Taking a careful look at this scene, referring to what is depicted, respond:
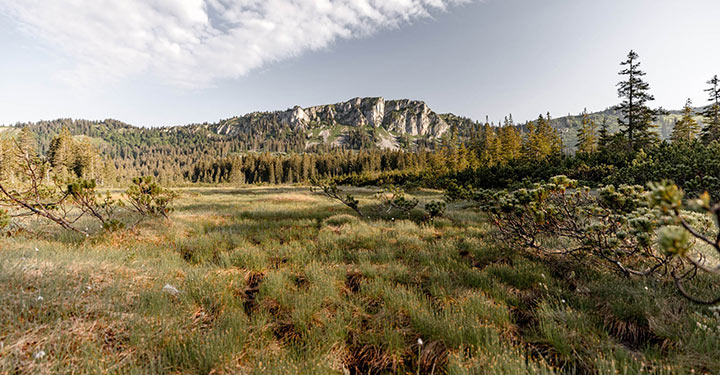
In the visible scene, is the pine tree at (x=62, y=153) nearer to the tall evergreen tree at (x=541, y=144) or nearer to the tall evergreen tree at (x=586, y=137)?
the tall evergreen tree at (x=541, y=144)

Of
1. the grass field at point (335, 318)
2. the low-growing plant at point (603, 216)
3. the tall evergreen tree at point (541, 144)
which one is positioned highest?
the tall evergreen tree at point (541, 144)

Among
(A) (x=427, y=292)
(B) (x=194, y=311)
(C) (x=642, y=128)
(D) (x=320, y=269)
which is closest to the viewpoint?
(B) (x=194, y=311)

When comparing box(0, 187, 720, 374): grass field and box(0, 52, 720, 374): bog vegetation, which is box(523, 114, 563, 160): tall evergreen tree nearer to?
box(0, 52, 720, 374): bog vegetation

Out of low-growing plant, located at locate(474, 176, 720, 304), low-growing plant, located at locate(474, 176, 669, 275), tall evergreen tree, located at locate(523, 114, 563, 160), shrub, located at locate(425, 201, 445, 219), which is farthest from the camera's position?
tall evergreen tree, located at locate(523, 114, 563, 160)

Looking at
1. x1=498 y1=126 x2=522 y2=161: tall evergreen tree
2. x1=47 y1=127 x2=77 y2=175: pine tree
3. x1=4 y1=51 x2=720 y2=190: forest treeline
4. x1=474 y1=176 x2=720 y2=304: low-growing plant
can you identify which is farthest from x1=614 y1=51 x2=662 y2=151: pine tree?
x1=47 y1=127 x2=77 y2=175: pine tree

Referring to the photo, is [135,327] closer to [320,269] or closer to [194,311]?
[194,311]

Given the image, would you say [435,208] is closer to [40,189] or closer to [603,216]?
[603,216]

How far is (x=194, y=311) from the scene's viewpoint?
3846mm

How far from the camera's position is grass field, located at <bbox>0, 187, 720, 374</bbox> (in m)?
2.74

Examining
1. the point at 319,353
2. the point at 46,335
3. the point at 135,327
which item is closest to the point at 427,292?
the point at 319,353

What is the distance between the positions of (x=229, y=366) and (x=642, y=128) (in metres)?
45.7

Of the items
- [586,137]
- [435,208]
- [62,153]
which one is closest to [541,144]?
[586,137]

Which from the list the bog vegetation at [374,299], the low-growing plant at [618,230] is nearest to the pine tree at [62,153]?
the bog vegetation at [374,299]

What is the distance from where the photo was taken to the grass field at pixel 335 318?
2742 millimetres
